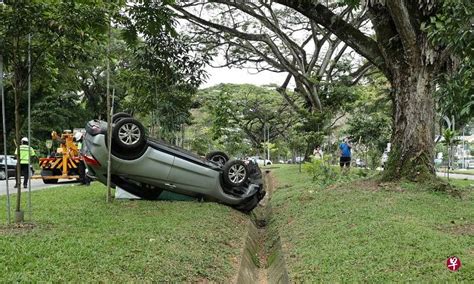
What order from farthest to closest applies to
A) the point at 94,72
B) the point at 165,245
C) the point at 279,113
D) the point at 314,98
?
the point at 279,113 → the point at 94,72 → the point at 314,98 → the point at 165,245

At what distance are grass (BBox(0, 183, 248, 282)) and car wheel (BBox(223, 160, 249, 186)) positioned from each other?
888 mm

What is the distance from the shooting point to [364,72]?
26.3 metres

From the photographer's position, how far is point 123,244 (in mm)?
5434

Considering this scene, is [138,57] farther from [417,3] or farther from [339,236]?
[339,236]

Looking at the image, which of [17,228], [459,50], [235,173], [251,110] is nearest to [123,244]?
[17,228]

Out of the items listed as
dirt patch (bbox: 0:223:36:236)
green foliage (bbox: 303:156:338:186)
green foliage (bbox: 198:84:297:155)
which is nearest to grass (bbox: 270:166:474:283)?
dirt patch (bbox: 0:223:36:236)

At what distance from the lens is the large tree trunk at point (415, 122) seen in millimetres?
9977

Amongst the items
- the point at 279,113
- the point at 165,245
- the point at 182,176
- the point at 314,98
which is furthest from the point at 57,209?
the point at 279,113

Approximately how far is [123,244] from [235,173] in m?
4.41

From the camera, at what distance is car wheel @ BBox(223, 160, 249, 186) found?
9526mm

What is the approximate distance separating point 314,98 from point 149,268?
64.1 feet

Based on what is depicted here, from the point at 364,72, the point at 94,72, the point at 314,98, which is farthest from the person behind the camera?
the point at 94,72

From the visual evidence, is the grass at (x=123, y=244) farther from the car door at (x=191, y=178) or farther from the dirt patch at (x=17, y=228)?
the car door at (x=191, y=178)

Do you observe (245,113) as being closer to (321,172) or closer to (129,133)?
(321,172)
